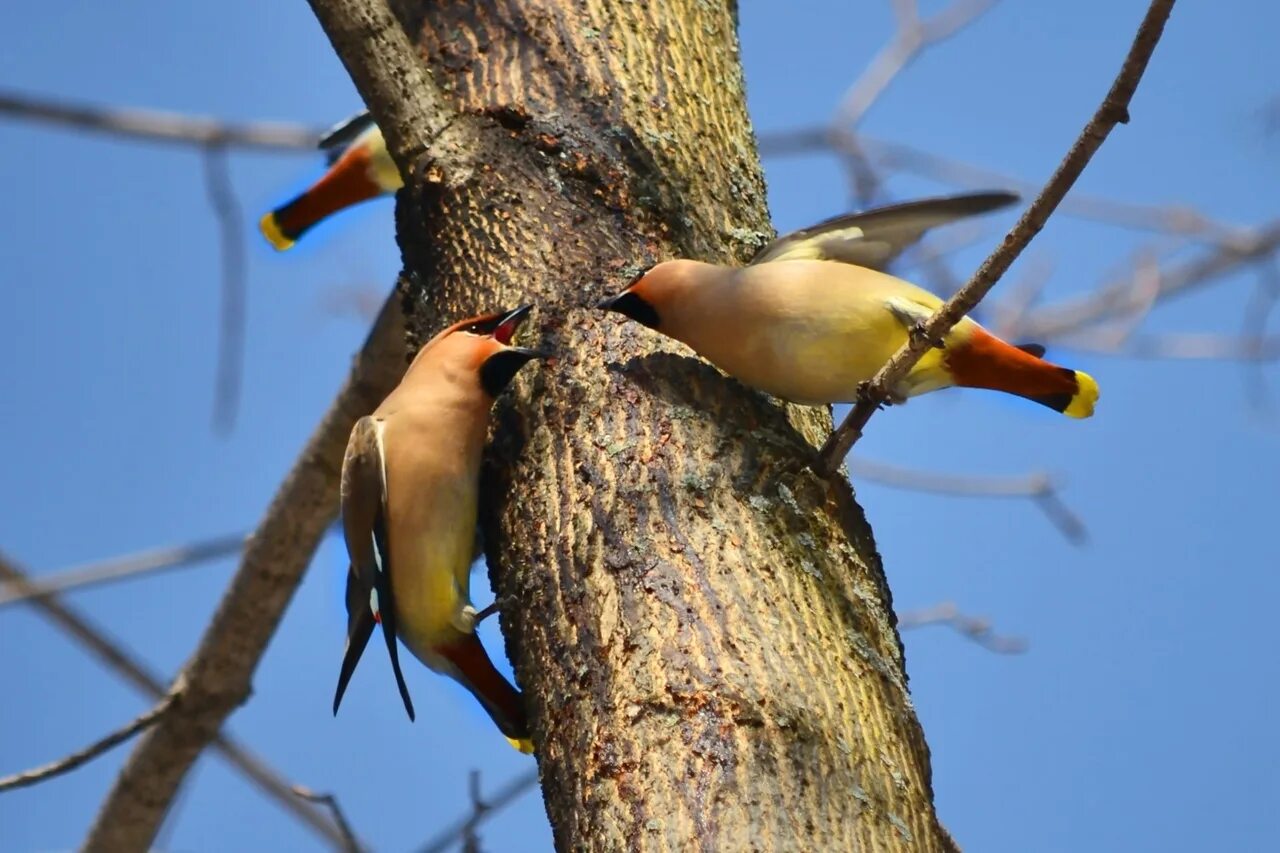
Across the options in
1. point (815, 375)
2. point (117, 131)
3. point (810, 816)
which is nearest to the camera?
point (810, 816)

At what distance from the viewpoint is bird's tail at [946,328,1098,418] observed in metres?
2.76

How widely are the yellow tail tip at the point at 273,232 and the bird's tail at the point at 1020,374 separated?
6.71 ft

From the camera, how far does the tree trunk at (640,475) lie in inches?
79.5

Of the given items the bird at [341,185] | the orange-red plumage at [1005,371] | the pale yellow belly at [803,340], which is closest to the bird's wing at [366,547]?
the pale yellow belly at [803,340]

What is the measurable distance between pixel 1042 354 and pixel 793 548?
84 cm

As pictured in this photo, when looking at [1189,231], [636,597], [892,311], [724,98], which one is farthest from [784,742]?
[1189,231]

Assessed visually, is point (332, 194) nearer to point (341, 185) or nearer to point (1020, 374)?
point (341, 185)

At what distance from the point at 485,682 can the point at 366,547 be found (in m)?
0.36

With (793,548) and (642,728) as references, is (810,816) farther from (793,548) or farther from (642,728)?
(793,548)

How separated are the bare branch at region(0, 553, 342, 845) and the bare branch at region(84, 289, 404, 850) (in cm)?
10

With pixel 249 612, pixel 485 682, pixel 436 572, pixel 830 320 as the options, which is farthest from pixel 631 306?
pixel 249 612

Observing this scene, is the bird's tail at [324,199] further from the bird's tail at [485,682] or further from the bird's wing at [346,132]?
the bird's tail at [485,682]

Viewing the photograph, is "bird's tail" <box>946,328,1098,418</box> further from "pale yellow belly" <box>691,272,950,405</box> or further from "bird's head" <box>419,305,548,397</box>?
"bird's head" <box>419,305,548,397</box>

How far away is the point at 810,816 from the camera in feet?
6.35
